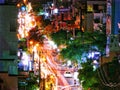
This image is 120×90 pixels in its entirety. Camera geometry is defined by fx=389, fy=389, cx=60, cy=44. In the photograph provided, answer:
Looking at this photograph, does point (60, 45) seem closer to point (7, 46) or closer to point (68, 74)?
point (68, 74)

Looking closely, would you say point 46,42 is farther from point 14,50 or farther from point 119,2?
point 14,50

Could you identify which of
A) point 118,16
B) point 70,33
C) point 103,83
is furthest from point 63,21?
point 103,83

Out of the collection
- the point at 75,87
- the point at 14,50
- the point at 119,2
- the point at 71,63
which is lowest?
the point at 75,87

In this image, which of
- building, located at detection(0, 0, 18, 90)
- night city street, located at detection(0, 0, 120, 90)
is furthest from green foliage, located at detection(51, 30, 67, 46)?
building, located at detection(0, 0, 18, 90)

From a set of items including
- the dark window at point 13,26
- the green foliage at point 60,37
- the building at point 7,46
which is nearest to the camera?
the building at point 7,46

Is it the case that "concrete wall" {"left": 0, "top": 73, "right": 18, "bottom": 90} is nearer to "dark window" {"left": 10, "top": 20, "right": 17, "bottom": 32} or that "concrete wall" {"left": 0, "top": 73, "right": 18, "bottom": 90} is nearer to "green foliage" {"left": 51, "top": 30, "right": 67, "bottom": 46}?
"dark window" {"left": 10, "top": 20, "right": 17, "bottom": 32}

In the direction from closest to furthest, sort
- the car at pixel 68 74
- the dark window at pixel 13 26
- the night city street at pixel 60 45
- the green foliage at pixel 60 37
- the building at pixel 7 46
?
the building at pixel 7 46
the night city street at pixel 60 45
the dark window at pixel 13 26
the car at pixel 68 74
the green foliage at pixel 60 37

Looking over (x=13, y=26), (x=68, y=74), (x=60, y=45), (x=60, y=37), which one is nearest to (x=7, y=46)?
(x=13, y=26)

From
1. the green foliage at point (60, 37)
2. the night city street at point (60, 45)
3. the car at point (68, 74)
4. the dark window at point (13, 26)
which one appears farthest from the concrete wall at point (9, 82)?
the green foliage at point (60, 37)

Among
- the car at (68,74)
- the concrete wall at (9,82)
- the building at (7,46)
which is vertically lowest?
the car at (68,74)

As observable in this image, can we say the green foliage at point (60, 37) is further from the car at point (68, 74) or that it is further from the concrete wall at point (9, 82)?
the concrete wall at point (9, 82)

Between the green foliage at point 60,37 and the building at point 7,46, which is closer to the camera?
the building at point 7,46
